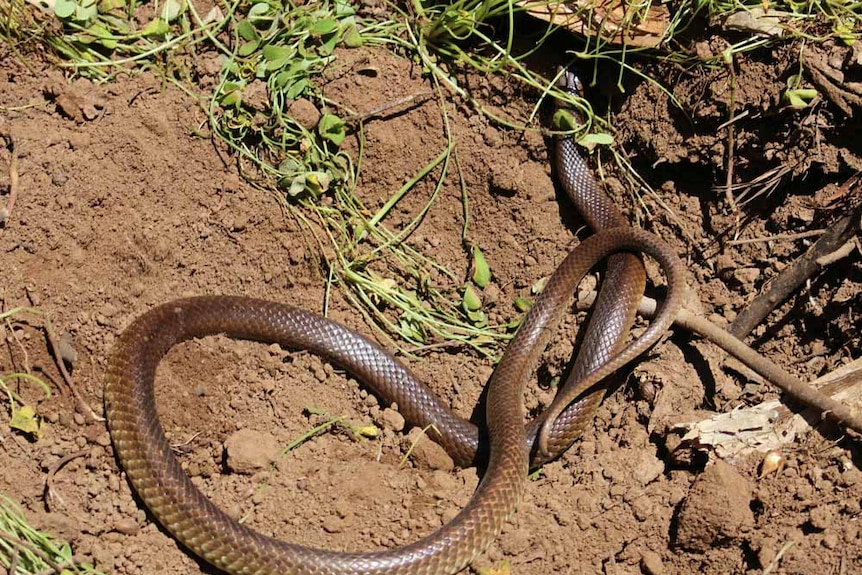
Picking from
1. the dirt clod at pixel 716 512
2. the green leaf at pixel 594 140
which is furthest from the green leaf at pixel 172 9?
the dirt clod at pixel 716 512

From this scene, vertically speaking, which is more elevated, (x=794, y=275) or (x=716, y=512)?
(x=794, y=275)

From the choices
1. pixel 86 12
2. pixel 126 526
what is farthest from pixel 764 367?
pixel 86 12

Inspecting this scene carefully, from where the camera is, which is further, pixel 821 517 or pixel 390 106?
pixel 390 106

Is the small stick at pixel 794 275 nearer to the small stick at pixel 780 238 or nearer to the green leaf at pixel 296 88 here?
the small stick at pixel 780 238

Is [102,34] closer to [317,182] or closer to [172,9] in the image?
[172,9]

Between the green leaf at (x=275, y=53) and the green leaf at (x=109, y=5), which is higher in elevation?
the green leaf at (x=109, y=5)

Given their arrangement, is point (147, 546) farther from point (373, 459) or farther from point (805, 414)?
point (805, 414)
